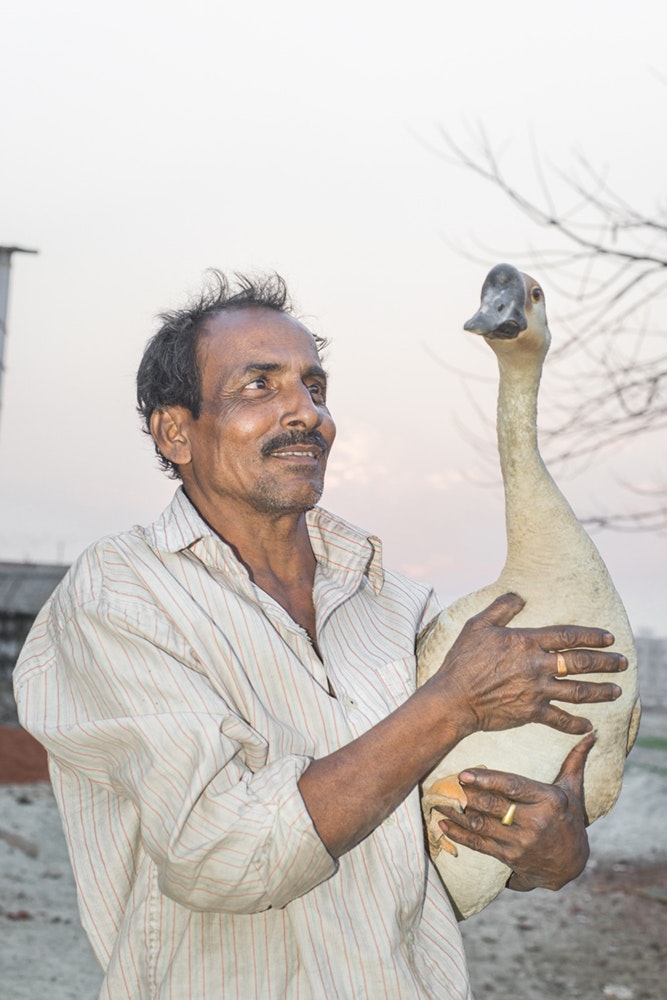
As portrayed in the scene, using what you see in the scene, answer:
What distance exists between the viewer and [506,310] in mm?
2285

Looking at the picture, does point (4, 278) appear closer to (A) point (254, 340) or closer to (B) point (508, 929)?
(B) point (508, 929)

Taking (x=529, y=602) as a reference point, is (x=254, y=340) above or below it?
above

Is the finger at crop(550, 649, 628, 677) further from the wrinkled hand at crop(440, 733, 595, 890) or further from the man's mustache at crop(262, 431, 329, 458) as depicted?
the man's mustache at crop(262, 431, 329, 458)

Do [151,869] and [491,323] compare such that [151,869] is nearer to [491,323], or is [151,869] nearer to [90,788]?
[90,788]

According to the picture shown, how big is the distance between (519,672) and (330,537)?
724mm

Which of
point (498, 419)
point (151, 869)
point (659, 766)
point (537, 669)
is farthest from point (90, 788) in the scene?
point (659, 766)

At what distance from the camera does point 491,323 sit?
2264 millimetres

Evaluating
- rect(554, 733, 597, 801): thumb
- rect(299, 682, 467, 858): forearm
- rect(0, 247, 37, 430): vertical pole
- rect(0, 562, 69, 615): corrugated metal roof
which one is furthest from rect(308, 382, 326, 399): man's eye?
rect(0, 562, 69, 615): corrugated metal roof

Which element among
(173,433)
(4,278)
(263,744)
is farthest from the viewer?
(4,278)

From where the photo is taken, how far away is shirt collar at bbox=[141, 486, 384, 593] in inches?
88.4

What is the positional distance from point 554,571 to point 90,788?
1.04 m

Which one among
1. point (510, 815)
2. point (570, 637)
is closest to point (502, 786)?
point (510, 815)

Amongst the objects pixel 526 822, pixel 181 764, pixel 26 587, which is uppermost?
pixel 181 764

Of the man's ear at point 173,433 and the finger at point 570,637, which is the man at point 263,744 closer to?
the finger at point 570,637
